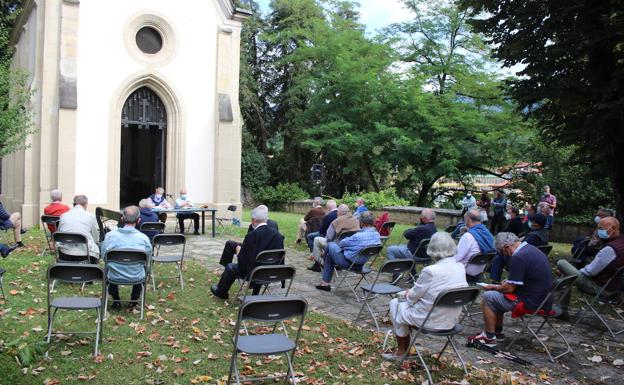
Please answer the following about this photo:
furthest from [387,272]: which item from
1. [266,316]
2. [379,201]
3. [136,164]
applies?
[136,164]

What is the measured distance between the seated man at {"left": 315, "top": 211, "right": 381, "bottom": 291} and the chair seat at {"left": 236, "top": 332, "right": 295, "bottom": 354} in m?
3.29

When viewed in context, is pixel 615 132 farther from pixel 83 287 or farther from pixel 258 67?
pixel 258 67

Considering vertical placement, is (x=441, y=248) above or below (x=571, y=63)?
below

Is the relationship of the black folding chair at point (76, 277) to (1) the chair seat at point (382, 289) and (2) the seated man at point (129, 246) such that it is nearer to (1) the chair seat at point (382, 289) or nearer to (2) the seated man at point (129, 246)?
(2) the seated man at point (129, 246)

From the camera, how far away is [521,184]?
60.5 ft

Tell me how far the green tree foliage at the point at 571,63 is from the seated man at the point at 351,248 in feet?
14.2

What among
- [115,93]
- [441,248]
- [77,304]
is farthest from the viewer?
[115,93]

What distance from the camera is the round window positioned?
54.4ft

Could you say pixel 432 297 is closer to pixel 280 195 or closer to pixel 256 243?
pixel 256 243

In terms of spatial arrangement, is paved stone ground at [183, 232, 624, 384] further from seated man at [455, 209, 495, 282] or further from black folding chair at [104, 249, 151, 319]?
black folding chair at [104, 249, 151, 319]

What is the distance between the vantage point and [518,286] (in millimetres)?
5480

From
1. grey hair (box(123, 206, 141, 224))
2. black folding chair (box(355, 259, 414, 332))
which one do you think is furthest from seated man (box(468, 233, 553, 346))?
grey hair (box(123, 206, 141, 224))

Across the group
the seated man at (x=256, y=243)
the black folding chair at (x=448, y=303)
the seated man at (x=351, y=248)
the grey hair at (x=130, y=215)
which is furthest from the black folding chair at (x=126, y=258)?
the black folding chair at (x=448, y=303)

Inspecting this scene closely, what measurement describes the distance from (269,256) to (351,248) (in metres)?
1.50
